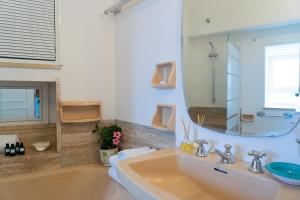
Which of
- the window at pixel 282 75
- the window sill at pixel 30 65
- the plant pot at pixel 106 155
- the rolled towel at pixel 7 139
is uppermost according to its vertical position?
the window sill at pixel 30 65

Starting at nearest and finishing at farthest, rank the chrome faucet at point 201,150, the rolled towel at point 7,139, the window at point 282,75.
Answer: the window at point 282,75
the chrome faucet at point 201,150
the rolled towel at point 7,139

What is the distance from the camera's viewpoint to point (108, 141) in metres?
2.08

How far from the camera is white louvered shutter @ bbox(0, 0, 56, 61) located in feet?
5.72

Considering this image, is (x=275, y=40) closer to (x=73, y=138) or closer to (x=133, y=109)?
(x=133, y=109)

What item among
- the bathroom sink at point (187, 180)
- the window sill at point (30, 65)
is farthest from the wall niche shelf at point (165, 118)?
the window sill at point (30, 65)

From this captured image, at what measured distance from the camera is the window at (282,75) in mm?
1006

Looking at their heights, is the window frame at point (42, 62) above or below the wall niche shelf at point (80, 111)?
above

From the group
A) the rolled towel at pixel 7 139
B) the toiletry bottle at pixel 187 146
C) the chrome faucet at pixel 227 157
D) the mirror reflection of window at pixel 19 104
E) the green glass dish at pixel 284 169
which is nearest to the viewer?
the green glass dish at pixel 284 169

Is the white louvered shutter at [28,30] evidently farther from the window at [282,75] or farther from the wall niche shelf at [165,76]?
the window at [282,75]

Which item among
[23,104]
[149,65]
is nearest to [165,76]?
[149,65]

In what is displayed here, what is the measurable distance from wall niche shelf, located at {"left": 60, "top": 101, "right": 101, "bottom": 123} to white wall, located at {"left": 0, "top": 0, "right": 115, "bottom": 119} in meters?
0.08

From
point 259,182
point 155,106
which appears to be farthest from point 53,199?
point 259,182

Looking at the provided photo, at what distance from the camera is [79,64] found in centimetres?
212

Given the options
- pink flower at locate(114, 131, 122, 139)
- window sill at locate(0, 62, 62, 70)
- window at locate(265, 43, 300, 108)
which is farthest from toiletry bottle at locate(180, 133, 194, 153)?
window sill at locate(0, 62, 62, 70)
